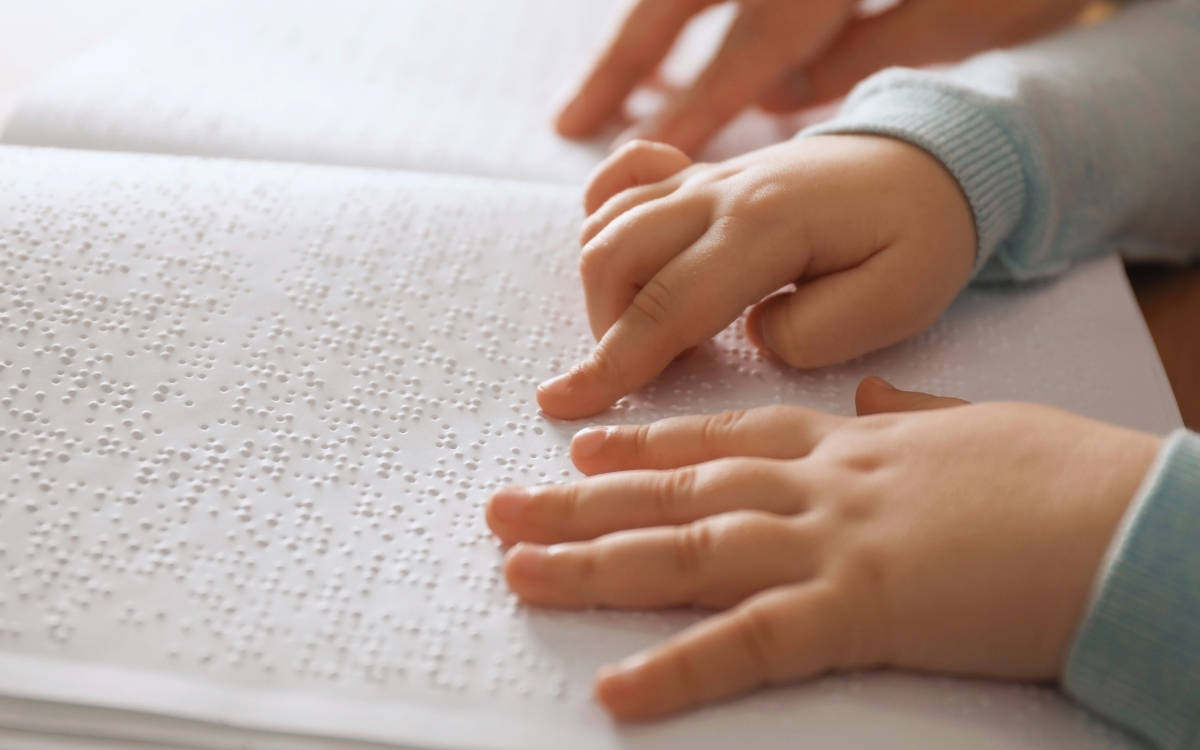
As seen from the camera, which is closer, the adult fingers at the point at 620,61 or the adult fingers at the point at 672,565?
the adult fingers at the point at 672,565

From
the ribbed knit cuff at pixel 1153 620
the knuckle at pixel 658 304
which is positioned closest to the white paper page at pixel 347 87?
the knuckle at pixel 658 304

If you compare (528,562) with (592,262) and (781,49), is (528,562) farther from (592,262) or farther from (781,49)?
(781,49)

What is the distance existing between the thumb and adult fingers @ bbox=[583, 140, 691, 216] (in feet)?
0.62

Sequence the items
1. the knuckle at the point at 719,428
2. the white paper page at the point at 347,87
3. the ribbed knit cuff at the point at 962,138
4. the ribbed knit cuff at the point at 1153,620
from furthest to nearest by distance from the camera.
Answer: the white paper page at the point at 347,87, the ribbed knit cuff at the point at 962,138, the knuckle at the point at 719,428, the ribbed knit cuff at the point at 1153,620

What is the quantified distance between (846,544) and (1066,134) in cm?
38

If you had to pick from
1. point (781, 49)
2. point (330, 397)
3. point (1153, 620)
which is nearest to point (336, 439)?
point (330, 397)

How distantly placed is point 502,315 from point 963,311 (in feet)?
0.94

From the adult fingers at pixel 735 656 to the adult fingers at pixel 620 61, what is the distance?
49 centimetres

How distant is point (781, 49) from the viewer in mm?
753

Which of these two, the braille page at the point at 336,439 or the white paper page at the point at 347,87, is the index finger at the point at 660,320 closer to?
the braille page at the point at 336,439

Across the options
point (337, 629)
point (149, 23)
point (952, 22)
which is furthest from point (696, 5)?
point (337, 629)

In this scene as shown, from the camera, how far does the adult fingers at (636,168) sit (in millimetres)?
608

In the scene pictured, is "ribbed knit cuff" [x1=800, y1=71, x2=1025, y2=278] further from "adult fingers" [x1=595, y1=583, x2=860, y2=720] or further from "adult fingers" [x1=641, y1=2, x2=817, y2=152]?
"adult fingers" [x1=595, y1=583, x2=860, y2=720]

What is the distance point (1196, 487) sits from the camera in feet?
1.25
